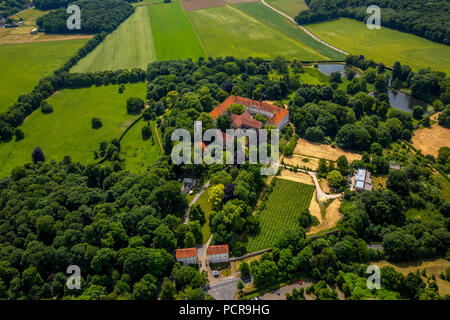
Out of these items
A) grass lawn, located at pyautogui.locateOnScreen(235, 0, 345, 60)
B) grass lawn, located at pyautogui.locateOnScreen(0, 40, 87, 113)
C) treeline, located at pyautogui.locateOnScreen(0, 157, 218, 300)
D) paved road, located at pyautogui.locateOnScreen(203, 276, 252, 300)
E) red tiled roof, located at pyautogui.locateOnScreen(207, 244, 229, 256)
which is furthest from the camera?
grass lawn, located at pyautogui.locateOnScreen(235, 0, 345, 60)

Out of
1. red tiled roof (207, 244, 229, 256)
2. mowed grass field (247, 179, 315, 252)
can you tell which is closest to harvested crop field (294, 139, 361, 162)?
mowed grass field (247, 179, 315, 252)

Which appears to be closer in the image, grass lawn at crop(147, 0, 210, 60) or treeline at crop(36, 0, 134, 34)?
grass lawn at crop(147, 0, 210, 60)

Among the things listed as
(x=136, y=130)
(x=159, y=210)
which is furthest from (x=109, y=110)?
(x=159, y=210)

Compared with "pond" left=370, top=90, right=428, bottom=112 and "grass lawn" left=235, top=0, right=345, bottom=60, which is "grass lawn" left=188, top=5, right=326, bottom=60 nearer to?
"grass lawn" left=235, top=0, right=345, bottom=60

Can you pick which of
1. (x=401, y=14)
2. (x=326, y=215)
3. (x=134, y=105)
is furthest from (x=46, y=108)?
(x=401, y=14)
